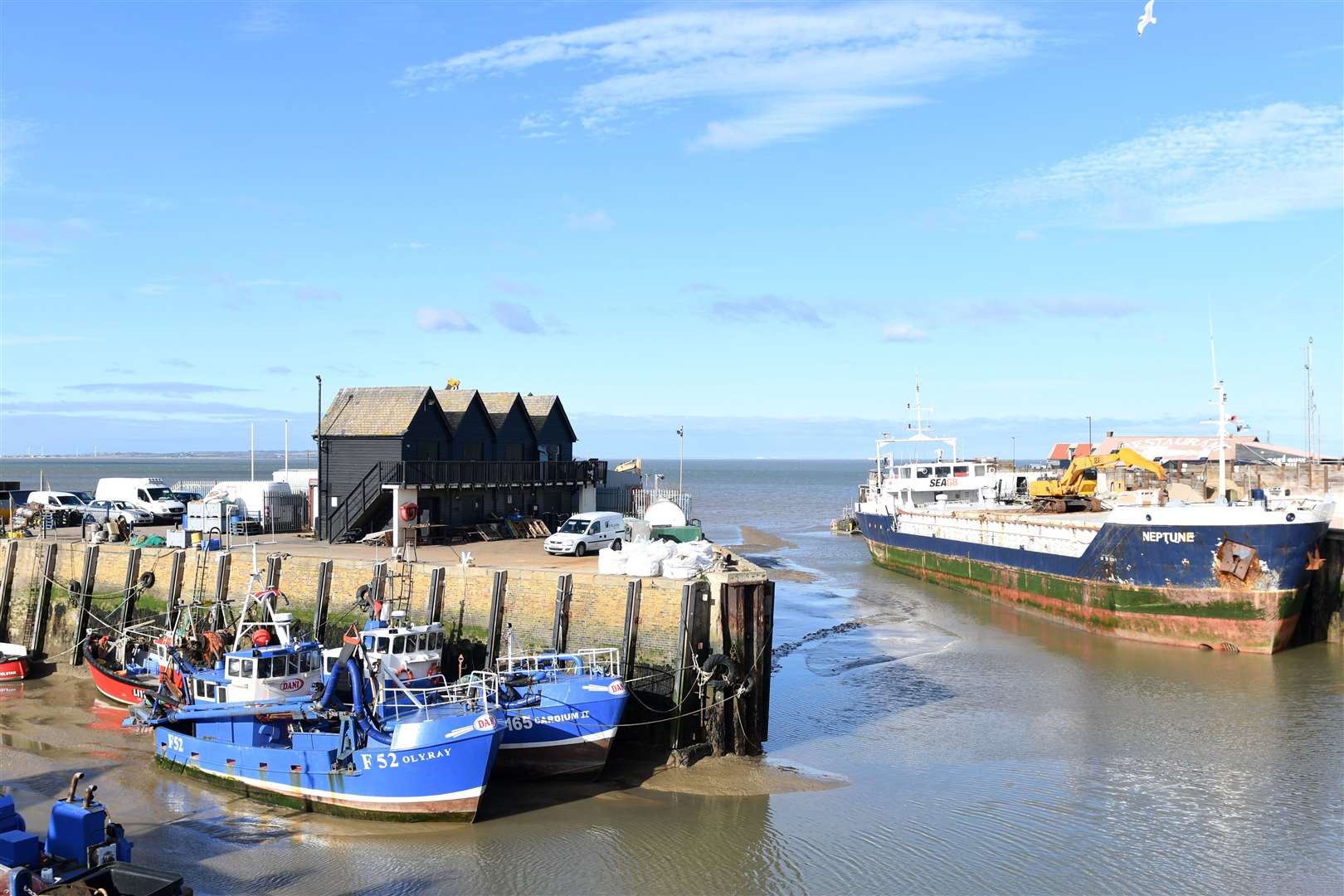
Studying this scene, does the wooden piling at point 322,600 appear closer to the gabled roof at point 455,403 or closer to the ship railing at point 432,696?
the ship railing at point 432,696

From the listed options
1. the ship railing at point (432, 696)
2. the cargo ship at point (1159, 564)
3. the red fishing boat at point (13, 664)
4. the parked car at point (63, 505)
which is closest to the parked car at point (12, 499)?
the parked car at point (63, 505)

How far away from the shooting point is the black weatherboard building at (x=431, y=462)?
130 ft

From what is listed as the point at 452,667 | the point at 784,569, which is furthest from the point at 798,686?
the point at 784,569

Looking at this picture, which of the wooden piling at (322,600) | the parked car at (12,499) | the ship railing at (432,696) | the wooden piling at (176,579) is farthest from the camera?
the parked car at (12,499)

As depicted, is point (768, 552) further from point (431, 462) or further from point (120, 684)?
point (120, 684)

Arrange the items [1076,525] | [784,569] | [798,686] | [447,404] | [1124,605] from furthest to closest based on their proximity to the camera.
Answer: [784,569] → [447,404] → [1076,525] → [1124,605] → [798,686]

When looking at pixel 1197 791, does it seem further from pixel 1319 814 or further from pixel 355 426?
pixel 355 426

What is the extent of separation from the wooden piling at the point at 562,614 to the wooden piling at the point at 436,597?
3.95 meters

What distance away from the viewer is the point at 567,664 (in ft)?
81.5

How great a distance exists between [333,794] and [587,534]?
1585 cm

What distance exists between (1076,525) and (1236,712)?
1359 cm

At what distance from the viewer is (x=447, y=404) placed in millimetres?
44062

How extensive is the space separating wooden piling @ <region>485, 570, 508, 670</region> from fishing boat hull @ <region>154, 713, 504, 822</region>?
6.23 meters

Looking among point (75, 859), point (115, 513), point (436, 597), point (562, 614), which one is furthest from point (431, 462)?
point (75, 859)
